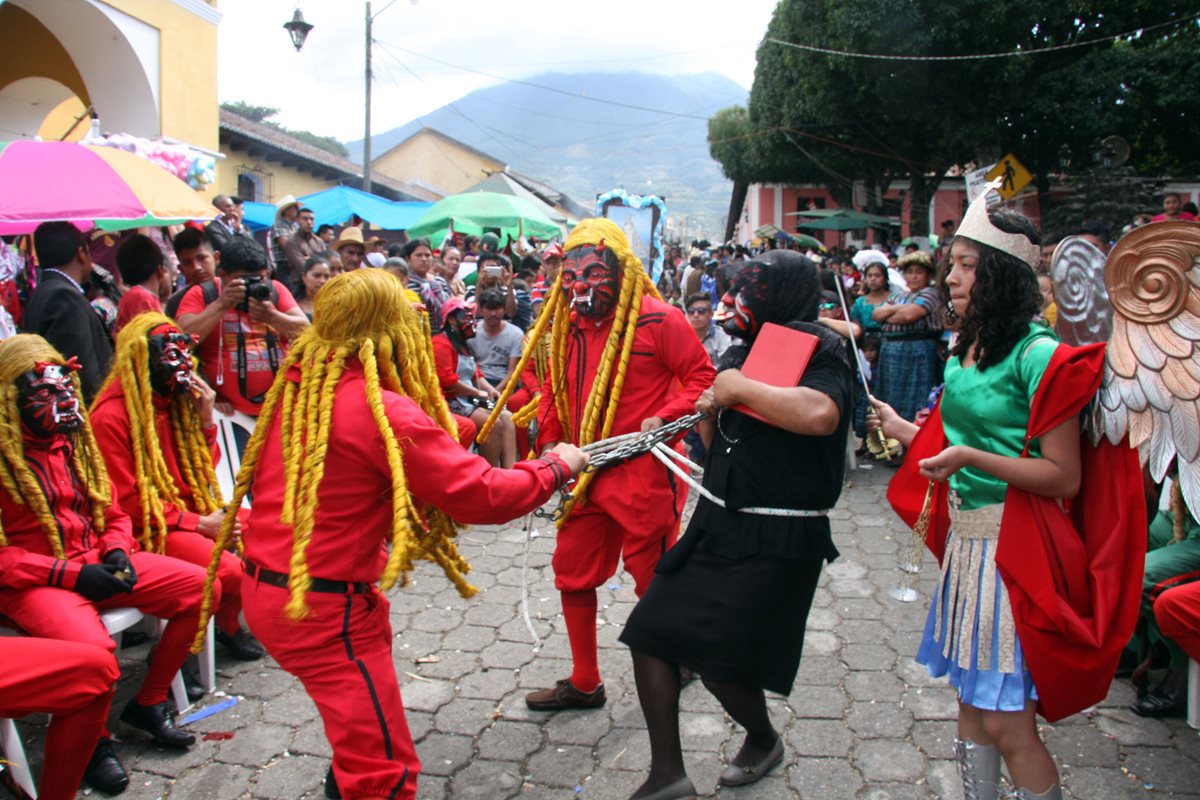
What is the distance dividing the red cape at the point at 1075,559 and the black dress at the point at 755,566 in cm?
60

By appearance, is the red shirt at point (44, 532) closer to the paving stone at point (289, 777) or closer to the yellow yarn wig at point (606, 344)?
the paving stone at point (289, 777)

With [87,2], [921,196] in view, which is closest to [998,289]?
[87,2]

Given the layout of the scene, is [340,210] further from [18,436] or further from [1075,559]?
[1075,559]

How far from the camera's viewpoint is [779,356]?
282cm

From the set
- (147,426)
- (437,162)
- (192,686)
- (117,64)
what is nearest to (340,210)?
(117,64)

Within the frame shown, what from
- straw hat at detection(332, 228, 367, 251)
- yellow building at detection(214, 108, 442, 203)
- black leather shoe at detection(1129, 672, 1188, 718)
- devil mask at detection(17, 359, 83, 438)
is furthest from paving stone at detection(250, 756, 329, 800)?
yellow building at detection(214, 108, 442, 203)

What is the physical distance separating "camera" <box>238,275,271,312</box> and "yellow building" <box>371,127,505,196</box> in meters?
46.1

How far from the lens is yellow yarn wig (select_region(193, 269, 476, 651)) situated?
2486 mm

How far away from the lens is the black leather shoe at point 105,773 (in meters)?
3.21

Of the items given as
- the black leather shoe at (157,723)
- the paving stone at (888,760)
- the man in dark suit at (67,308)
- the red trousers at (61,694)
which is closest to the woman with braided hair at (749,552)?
the paving stone at (888,760)

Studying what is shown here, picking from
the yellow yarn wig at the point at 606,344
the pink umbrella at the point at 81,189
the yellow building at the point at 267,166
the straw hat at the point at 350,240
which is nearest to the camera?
the yellow yarn wig at the point at 606,344

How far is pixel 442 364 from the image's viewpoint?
6.80 m

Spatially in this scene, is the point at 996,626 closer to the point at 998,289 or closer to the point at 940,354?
the point at 998,289

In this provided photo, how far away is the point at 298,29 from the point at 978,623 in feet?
50.4
